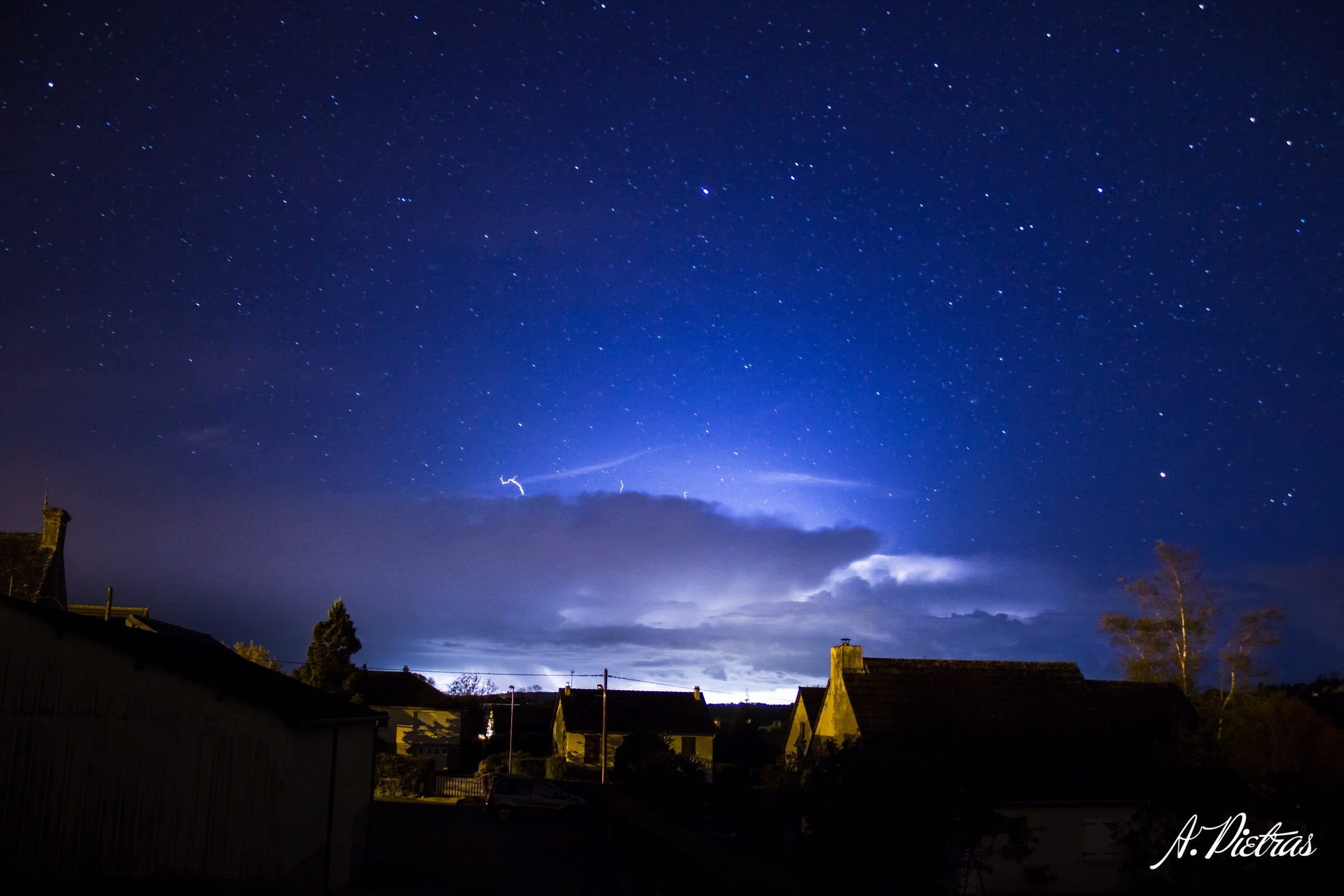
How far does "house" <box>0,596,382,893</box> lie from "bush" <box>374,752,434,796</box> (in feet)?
108

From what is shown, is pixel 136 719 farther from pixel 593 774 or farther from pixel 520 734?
pixel 520 734

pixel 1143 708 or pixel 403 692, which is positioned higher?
pixel 1143 708

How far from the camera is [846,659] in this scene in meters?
30.9

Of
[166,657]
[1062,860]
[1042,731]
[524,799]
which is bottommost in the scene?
[524,799]

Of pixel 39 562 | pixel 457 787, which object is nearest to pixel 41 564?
pixel 39 562

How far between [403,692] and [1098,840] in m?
49.2

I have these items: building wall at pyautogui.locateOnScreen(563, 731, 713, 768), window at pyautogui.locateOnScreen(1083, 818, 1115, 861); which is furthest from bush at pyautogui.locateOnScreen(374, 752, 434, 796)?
window at pyautogui.locateOnScreen(1083, 818, 1115, 861)

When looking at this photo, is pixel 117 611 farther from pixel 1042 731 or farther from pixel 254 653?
pixel 1042 731

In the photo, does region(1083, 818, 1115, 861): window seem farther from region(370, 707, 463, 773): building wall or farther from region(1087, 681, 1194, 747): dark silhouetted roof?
region(370, 707, 463, 773): building wall

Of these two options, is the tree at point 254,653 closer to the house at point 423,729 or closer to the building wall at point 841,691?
the house at point 423,729

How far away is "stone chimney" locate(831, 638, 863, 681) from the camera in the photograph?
101 ft

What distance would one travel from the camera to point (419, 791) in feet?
145

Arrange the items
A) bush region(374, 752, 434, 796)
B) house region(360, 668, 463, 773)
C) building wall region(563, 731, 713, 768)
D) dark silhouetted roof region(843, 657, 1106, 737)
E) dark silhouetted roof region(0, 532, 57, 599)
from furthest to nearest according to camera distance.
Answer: building wall region(563, 731, 713, 768), house region(360, 668, 463, 773), bush region(374, 752, 434, 796), dark silhouetted roof region(0, 532, 57, 599), dark silhouetted roof region(843, 657, 1106, 737)

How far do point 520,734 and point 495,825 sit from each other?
45754mm
